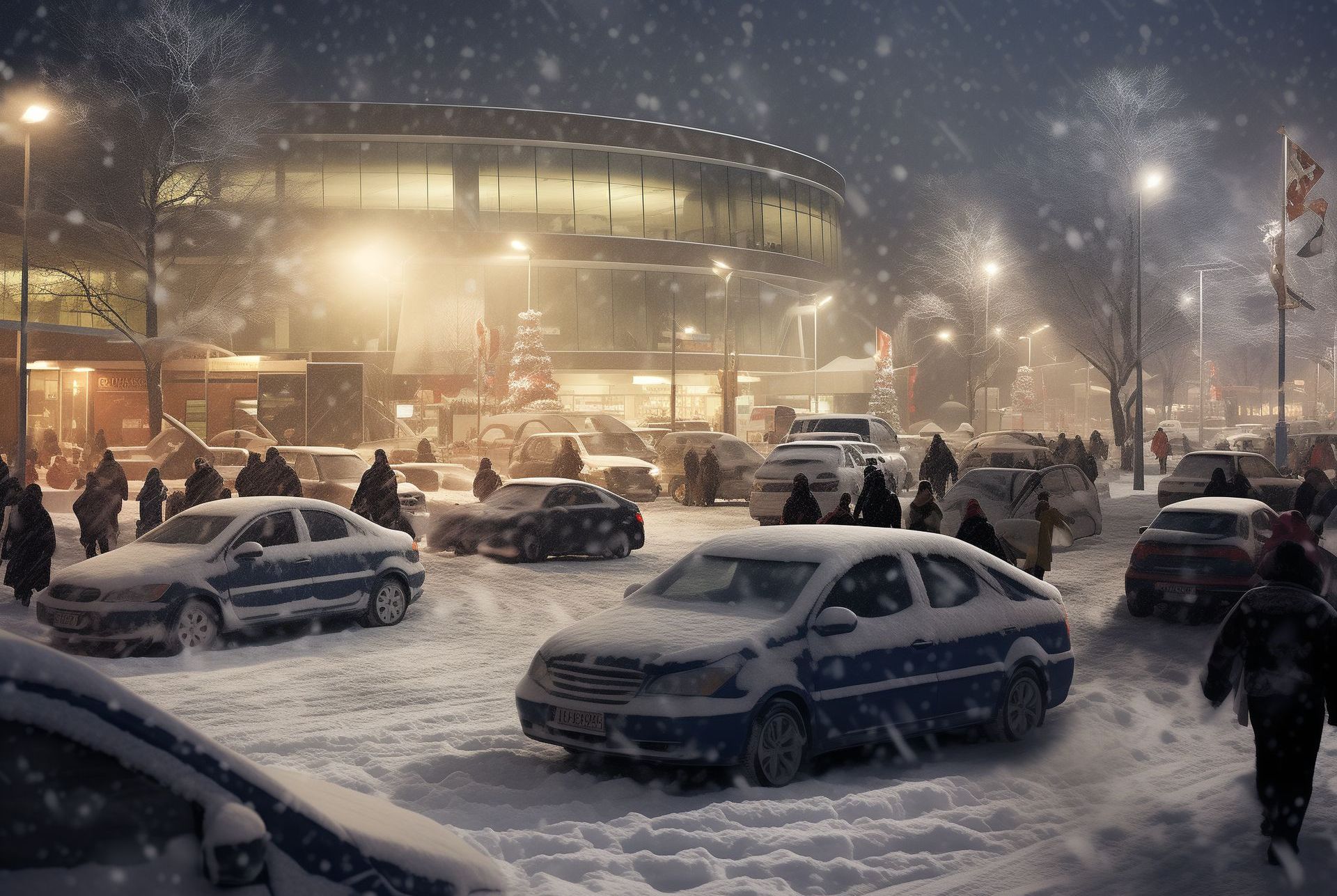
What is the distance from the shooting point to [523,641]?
42.7ft

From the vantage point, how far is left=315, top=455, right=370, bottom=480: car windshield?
894 inches

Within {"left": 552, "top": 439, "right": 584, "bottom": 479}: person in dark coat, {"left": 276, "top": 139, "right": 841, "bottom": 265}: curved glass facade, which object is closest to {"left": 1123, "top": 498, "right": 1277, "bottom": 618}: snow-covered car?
{"left": 552, "top": 439, "right": 584, "bottom": 479}: person in dark coat

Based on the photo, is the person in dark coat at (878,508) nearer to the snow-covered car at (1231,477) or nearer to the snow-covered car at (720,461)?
the snow-covered car at (1231,477)

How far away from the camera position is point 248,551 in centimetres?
1223

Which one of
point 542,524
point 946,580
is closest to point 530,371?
point 542,524

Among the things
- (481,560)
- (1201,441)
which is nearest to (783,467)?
(481,560)

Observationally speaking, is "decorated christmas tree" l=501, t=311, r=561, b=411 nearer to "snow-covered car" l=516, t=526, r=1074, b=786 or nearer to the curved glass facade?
the curved glass facade

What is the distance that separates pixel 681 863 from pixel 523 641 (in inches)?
274

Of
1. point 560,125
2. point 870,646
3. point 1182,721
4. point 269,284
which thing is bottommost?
point 1182,721

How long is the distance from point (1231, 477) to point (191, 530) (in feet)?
62.8

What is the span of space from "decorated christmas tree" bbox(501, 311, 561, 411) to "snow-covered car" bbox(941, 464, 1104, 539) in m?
46.9

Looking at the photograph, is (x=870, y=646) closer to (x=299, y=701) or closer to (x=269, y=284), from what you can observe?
(x=299, y=701)

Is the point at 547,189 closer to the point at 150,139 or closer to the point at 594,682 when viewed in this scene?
the point at 150,139

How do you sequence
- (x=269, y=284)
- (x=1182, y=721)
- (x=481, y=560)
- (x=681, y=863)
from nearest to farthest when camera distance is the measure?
(x=681, y=863) → (x=1182, y=721) → (x=481, y=560) → (x=269, y=284)
